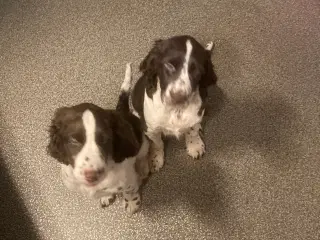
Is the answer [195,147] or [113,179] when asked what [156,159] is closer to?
[195,147]

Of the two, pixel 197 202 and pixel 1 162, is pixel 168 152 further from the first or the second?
pixel 1 162

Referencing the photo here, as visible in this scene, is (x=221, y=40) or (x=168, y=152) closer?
(x=168, y=152)

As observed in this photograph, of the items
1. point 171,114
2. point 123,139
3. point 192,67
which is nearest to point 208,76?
point 192,67

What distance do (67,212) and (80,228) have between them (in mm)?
125

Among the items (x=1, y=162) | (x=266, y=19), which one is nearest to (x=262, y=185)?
(x=266, y=19)

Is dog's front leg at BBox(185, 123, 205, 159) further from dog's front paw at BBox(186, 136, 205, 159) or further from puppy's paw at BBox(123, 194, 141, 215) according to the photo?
puppy's paw at BBox(123, 194, 141, 215)

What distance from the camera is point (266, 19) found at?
3145 mm

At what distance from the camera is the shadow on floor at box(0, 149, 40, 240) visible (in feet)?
7.91

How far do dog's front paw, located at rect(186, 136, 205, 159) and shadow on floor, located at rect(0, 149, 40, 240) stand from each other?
3.38 feet

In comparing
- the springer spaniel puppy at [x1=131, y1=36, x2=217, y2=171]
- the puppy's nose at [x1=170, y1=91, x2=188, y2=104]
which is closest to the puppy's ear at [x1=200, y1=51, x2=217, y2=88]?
the springer spaniel puppy at [x1=131, y1=36, x2=217, y2=171]

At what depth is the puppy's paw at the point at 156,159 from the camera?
2.54m

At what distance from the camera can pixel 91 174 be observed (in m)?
1.78

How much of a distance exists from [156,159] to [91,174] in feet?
2.65

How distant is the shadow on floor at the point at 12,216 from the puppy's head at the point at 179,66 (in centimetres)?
117
